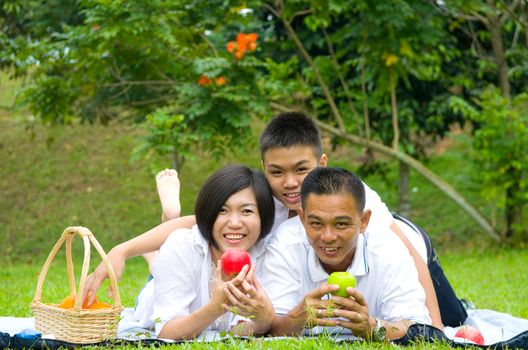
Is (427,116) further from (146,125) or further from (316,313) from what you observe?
(316,313)

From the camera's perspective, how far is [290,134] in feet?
17.2

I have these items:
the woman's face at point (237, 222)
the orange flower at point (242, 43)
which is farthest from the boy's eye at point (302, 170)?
the orange flower at point (242, 43)

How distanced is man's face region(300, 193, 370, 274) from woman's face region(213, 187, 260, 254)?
1.39 ft

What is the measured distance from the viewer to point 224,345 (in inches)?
158

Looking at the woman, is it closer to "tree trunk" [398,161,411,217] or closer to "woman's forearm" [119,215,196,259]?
"woman's forearm" [119,215,196,259]

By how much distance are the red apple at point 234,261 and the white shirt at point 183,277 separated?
52cm

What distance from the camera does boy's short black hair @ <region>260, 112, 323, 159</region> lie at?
5199mm

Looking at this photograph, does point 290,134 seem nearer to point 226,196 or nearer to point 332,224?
point 226,196

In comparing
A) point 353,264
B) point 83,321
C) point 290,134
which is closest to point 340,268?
point 353,264

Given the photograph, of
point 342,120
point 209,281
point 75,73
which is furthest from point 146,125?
point 209,281

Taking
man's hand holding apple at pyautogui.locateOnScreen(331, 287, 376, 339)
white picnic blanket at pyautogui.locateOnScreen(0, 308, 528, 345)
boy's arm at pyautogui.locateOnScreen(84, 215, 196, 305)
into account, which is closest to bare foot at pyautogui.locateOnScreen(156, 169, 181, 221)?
boy's arm at pyautogui.locateOnScreen(84, 215, 196, 305)

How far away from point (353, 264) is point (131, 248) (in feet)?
4.80

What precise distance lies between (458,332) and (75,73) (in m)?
7.37

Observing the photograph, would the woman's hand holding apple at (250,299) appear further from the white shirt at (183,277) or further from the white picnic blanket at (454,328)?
the white shirt at (183,277)
